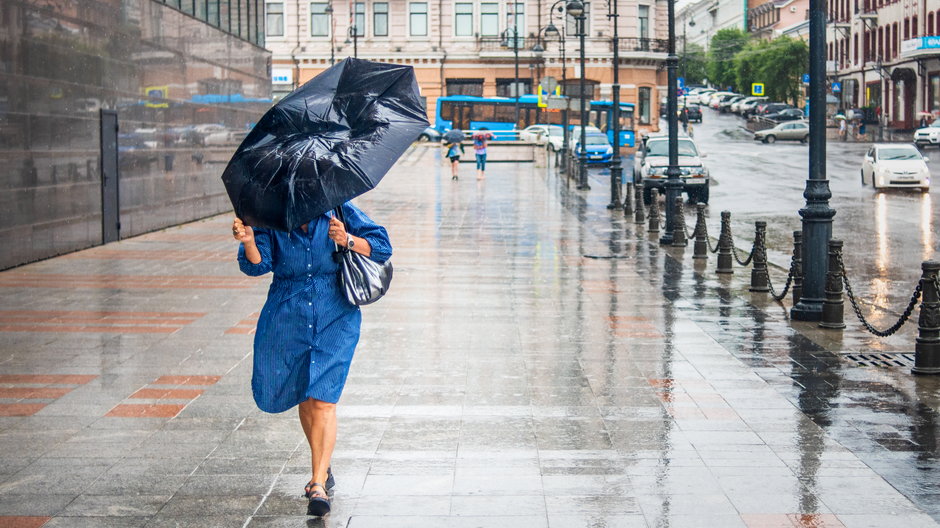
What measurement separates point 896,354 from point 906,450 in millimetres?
3566

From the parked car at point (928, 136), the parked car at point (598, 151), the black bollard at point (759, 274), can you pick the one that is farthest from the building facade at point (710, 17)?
the black bollard at point (759, 274)

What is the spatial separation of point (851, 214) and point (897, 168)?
8.73 m

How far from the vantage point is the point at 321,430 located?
6.21 metres

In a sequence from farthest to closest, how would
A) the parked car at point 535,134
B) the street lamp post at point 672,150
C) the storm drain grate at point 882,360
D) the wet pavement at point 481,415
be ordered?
the parked car at point 535,134, the street lamp post at point 672,150, the storm drain grate at point 882,360, the wet pavement at point 481,415

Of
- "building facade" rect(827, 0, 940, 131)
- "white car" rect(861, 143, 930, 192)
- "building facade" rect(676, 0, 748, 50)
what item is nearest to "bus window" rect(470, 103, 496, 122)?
"building facade" rect(827, 0, 940, 131)

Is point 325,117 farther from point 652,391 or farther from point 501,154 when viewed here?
point 501,154

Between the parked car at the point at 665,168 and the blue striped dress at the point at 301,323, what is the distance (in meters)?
25.2

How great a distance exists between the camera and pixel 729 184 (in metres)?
41.1

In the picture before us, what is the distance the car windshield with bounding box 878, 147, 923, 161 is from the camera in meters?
37.1

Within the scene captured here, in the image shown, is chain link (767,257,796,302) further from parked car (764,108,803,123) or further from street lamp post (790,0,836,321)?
parked car (764,108,803,123)

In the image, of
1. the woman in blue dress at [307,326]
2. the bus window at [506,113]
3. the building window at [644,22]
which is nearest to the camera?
the woman in blue dress at [307,326]

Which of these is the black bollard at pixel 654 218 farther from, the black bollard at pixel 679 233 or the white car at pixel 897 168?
the white car at pixel 897 168

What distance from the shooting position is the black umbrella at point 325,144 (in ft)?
19.2

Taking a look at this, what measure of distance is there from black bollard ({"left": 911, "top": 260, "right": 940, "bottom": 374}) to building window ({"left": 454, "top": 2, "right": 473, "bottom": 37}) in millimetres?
69684
